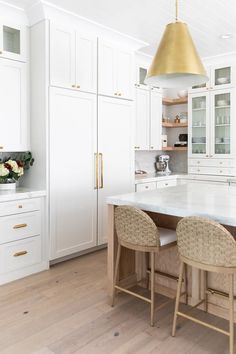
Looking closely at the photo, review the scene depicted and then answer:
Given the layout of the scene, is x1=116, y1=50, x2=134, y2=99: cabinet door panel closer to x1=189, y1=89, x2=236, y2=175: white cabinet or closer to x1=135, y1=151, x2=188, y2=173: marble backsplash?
x1=135, y1=151, x2=188, y2=173: marble backsplash

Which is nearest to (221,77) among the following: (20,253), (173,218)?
(173,218)

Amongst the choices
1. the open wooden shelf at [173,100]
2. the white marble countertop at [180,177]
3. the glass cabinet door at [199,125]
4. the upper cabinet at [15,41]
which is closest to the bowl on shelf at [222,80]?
the glass cabinet door at [199,125]

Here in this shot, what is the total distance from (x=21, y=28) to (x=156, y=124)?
2.66 m

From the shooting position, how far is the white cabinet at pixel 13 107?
3455 millimetres

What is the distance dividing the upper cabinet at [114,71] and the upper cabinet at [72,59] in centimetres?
12

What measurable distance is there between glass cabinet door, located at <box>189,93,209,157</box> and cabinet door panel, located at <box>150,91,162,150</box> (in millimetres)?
517

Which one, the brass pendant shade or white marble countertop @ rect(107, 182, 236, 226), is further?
the brass pendant shade

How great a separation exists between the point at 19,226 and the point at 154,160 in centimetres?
319

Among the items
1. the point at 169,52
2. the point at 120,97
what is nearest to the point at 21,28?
the point at 120,97

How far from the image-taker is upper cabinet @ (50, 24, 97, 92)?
3564 mm

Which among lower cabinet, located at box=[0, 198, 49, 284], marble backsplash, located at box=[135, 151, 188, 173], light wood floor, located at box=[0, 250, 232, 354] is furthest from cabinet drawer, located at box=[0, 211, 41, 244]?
marble backsplash, located at box=[135, 151, 188, 173]

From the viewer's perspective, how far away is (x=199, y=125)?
5.46 m

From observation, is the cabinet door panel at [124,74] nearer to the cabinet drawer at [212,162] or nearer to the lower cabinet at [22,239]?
the cabinet drawer at [212,162]

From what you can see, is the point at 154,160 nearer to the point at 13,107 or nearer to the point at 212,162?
the point at 212,162
